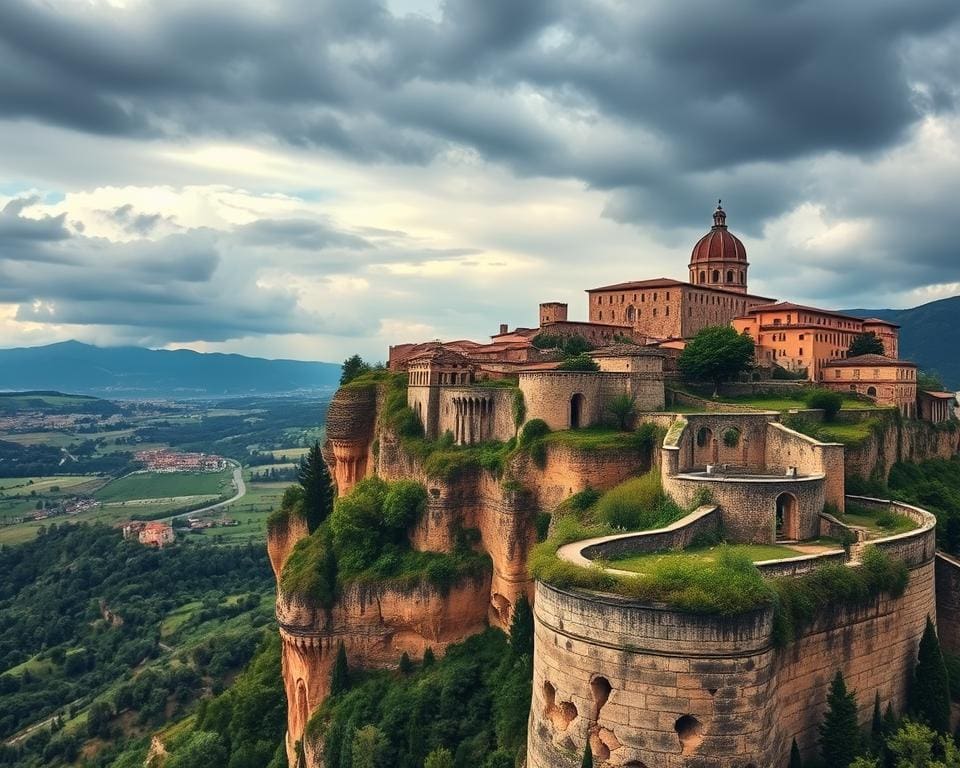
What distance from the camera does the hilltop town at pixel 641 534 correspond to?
68.1 feet

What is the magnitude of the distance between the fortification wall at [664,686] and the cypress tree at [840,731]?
48 centimetres

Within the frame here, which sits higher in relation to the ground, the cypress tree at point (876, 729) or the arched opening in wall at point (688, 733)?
the arched opening in wall at point (688, 733)

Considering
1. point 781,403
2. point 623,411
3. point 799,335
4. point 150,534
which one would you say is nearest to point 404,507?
point 623,411

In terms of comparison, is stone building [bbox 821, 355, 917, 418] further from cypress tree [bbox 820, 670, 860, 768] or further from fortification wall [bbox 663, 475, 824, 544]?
cypress tree [bbox 820, 670, 860, 768]

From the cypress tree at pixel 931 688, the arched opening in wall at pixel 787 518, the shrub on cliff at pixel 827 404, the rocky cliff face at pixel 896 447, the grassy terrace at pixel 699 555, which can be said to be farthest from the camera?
the shrub on cliff at pixel 827 404

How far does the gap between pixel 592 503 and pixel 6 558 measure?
130829mm

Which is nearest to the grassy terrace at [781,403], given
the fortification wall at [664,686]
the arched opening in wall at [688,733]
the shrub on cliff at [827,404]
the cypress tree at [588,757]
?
the shrub on cliff at [827,404]

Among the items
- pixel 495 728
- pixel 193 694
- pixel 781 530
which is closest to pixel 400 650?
pixel 495 728

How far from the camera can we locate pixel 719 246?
76125 mm

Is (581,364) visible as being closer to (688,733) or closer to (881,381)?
(881,381)

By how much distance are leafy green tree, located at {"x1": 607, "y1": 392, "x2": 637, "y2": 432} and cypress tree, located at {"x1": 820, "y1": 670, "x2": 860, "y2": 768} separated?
1805cm

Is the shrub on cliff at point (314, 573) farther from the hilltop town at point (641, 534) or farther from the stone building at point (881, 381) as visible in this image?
the stone building at point (881, 381)

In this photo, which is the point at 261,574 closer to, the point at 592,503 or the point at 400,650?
the point at 400,650

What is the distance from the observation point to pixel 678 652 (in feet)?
66.6
